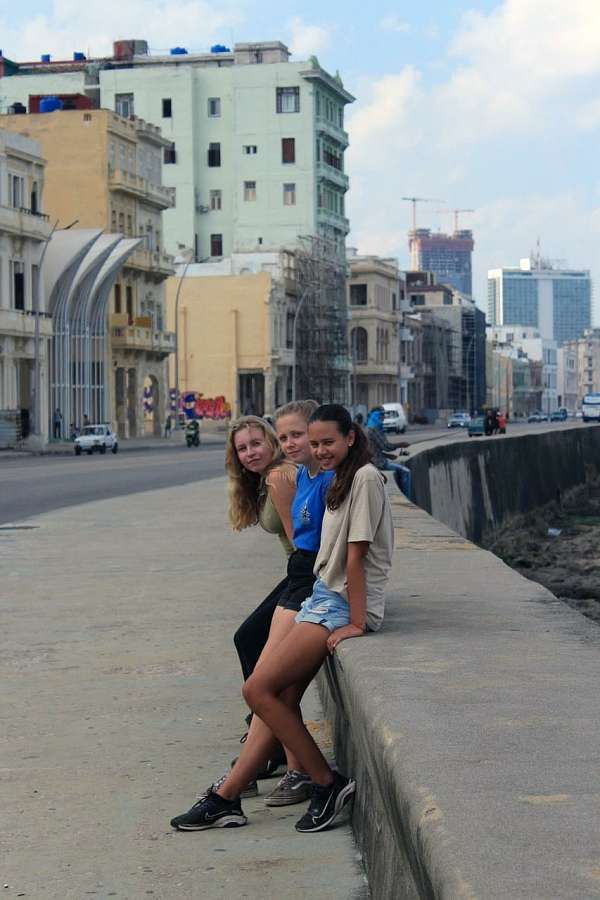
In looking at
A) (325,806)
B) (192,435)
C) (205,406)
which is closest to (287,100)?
(205,406)

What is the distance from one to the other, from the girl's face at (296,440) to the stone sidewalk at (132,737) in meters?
1.37

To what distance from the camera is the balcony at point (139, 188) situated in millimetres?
84312

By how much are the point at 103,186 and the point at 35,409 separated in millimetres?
18112

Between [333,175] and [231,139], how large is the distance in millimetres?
8256

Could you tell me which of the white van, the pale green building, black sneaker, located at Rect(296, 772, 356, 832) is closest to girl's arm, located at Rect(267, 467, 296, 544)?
black sneaker, located at Rect(296, 772, 356, 832)

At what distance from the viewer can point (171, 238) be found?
377 feet

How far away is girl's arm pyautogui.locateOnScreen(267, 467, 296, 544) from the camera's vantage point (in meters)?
7.77

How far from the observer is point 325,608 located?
699 centimetres

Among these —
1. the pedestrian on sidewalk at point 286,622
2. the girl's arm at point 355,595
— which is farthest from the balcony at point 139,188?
the girl's arm at point 355,595

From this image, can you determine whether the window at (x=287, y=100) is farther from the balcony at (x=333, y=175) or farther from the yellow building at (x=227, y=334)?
the yellow building at (x=227, y=334)

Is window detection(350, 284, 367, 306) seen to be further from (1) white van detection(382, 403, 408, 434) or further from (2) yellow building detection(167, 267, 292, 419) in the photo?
(1) white van detection(382, 403, 408, 434)

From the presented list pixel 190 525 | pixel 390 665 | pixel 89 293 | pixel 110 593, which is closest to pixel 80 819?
pixel 390 665

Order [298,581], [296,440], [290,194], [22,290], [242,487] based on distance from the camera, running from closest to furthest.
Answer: [298,581] < [296,440] < [242,487] < [22,290] < [290,194]

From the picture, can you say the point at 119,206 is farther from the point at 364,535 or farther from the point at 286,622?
the point at 364,535
